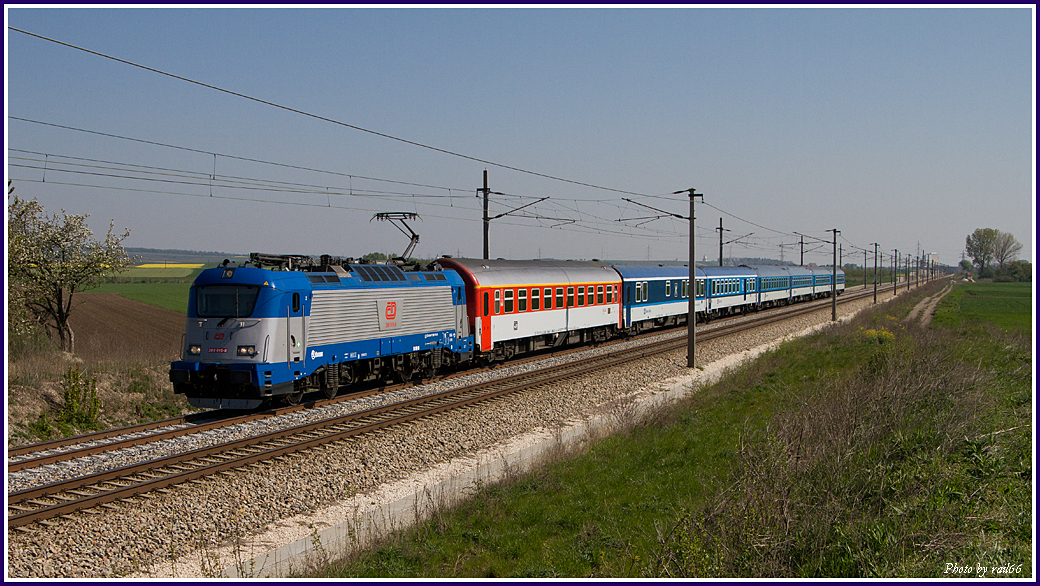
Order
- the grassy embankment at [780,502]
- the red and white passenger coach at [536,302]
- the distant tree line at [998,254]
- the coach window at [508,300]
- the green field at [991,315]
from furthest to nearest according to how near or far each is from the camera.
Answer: the distant tree line at [998,254] → the green field at [991,315] → the coach window at [508,300] → the red and white passenger coach at [536,302] → the grassy embankment at [780,502]

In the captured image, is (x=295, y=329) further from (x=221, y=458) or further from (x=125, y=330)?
(x=125, y=330)

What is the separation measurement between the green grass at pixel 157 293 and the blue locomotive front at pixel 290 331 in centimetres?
3976

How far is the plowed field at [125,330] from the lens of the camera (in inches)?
907

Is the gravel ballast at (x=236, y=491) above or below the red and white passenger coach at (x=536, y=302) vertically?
below

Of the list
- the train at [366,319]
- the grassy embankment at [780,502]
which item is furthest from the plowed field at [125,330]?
the grassy embankment at [780,502]

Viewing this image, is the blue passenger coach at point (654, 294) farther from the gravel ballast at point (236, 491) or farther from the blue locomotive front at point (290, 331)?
the blue locomotive front at point (290, 331)

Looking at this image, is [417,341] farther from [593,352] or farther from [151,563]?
[151,563]

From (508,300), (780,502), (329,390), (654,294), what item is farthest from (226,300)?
(654,294)

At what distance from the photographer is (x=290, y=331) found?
16203 mm


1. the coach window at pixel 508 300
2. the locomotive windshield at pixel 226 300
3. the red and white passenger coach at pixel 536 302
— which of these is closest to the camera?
the locomotive windshield at pixel 226 300

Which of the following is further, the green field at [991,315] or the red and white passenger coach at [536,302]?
the green field at [991,315]

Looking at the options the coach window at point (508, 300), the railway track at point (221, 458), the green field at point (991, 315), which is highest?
the coach window at point (508, 300)

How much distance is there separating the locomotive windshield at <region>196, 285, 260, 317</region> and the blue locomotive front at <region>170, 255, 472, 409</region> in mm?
23

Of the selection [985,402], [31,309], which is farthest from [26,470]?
[985,402]
